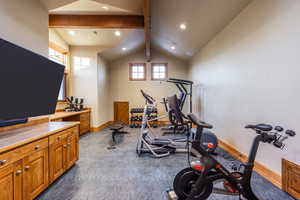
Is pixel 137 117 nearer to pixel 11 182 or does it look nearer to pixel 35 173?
pixel 35 173

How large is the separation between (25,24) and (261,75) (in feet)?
13.4

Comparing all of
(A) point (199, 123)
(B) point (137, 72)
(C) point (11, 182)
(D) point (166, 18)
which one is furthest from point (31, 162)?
(B) point (137, 72)

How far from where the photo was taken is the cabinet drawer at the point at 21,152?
1.42 m

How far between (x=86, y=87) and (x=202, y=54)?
4.59 m

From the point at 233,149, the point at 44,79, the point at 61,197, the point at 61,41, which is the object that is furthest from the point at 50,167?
the point at 61,41

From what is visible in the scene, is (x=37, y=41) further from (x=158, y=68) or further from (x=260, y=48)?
(x=158, y=68)

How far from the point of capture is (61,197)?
2.01 meters

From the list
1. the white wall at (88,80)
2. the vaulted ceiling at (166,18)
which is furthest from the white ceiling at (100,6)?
the white wall at (88,80)

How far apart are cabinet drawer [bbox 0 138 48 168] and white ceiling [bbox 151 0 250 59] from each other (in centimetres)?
378

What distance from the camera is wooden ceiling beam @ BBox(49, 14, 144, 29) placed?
181 inches

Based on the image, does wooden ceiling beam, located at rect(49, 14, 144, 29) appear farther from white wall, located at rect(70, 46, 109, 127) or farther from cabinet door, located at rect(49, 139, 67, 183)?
cabinet door, located at rect(49, 139, 67, 183)

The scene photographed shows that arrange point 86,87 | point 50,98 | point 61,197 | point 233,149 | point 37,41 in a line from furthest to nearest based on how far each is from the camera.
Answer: point 86,87, point 233,149, point 37,41, point 50,98, point 61,197

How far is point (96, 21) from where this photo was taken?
469cm

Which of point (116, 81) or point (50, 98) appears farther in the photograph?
point (116, 81)
